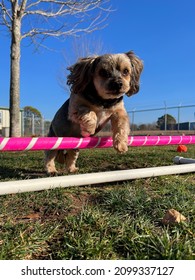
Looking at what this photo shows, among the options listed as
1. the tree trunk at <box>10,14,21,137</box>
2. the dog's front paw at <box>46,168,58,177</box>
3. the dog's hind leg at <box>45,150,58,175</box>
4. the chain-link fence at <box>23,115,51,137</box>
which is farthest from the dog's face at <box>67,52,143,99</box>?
the chain-link fence at <box>23,115,51,137</box>

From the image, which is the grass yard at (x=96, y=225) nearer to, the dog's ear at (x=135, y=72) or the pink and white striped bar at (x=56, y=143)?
the pink and white striped bar at (x=56, y=143)

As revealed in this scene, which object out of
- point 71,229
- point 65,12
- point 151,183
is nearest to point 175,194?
point 151,183

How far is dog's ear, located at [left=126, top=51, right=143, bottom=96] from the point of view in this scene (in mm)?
3727

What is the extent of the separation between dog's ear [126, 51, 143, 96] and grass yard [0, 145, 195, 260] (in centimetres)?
118

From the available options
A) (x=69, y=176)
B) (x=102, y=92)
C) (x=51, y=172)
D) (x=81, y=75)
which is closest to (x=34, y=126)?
(x=51, y=172)

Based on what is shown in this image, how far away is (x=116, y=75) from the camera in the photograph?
3.44 metres

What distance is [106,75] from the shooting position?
344 cm

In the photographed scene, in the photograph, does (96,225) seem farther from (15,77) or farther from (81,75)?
(15,77)

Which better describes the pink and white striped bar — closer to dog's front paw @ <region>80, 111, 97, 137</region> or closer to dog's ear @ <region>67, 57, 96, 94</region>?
dog's front paw @ <region>80, 111, 97, 137</region>

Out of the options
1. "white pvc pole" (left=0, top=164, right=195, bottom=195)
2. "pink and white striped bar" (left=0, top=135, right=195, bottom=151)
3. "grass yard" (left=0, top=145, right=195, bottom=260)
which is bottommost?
"grass yard" (left=0, top=145, right=195, bottom=260)

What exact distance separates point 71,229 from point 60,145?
55.5 inches

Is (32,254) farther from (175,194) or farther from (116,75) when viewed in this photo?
(116,75)

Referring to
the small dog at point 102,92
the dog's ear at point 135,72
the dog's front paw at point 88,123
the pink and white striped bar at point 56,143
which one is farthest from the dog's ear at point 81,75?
the pink and white striped bar at point 56,143
